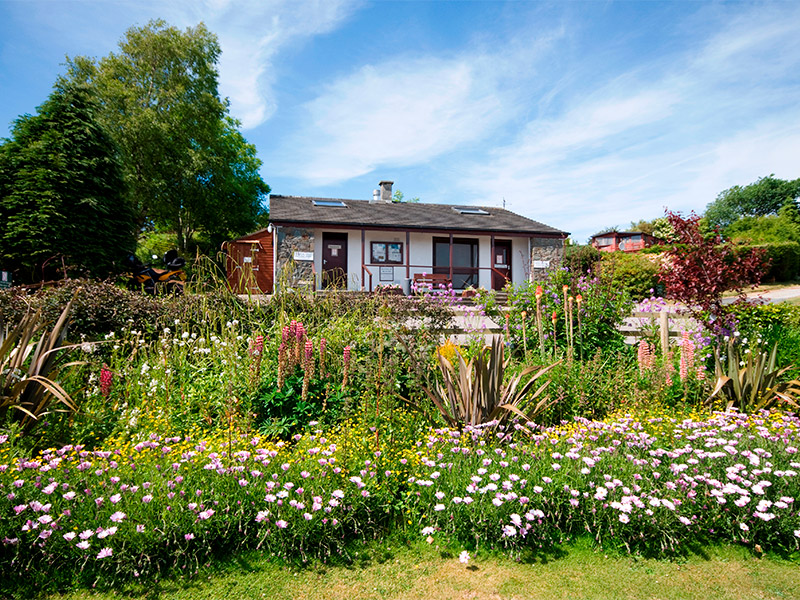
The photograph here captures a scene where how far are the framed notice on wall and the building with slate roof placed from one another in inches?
1.6

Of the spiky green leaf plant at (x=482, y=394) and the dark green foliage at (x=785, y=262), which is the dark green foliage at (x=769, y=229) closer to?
the dark green foliage at (x=785, y=262)

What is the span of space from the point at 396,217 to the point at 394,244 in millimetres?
1136

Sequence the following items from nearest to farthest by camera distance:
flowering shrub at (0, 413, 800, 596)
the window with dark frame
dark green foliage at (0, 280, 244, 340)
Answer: flowering shrub at (0, 413, 800, 596)
dark green foliage at (0, 280, 244, 340)
the window with dark frame

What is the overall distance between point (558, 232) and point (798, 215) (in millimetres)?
34437

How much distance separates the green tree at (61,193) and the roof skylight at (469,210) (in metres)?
13.8

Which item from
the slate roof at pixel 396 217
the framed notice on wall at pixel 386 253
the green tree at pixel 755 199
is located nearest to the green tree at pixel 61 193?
the slate roof at pixel 396 217

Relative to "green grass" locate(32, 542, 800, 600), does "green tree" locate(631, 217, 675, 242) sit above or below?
above

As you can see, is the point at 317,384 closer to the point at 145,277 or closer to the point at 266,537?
the point at 266,537

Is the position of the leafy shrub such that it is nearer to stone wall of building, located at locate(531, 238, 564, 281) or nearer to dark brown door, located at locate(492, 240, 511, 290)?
dark brown door, located at locate(492, 240, 511, 290)

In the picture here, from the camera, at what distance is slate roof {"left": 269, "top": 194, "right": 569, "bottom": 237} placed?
16.8 m

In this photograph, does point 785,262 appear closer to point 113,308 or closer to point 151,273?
point 151,273

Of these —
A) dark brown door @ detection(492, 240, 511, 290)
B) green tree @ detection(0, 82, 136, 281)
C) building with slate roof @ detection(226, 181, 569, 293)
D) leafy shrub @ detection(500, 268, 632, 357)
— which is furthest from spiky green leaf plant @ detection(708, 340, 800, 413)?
dark brown door @ detection(492, 240, 511, 290)

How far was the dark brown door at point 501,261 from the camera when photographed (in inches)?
763

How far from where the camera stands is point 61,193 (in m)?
10.1
